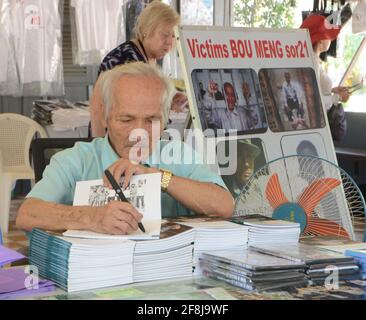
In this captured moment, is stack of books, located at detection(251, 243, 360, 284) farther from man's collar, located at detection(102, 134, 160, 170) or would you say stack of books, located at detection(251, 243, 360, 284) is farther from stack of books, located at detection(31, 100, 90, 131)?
stack of books, located at detection(31, 100, 90, 131)

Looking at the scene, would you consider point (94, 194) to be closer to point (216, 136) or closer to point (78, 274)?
point (78, 274)

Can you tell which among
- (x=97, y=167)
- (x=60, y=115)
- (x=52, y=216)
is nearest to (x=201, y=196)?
(x=97, y=167)

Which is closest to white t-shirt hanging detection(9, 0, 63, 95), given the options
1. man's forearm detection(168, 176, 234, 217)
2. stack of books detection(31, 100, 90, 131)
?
stack of books detection(31, 100, 90, 131)

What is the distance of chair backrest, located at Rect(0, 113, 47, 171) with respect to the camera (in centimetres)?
591

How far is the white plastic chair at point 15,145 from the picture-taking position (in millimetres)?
5757

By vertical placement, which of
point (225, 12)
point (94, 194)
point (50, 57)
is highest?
point (225, 12)

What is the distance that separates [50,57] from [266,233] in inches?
186

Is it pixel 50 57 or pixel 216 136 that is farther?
pixel 50 57

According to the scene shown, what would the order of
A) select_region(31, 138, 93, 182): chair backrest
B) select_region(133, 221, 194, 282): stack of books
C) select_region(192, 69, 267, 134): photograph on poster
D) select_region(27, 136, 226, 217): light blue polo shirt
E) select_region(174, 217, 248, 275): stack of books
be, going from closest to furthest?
select_region(133, 221, 194, 282): stack of books < select_region(174, 217, 248, 275): stack of books < select_region(27, 136, 226, 217): light blue polo shirt < select_region(31, 138, 93, 182): chair backrest < select_region(192, 69, 267, 134): photograph on poster

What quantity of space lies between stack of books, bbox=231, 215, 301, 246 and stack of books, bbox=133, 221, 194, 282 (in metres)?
0.19

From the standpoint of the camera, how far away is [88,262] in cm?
154

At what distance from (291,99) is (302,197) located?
2.94 feet

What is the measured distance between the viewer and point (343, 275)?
1.66 m
